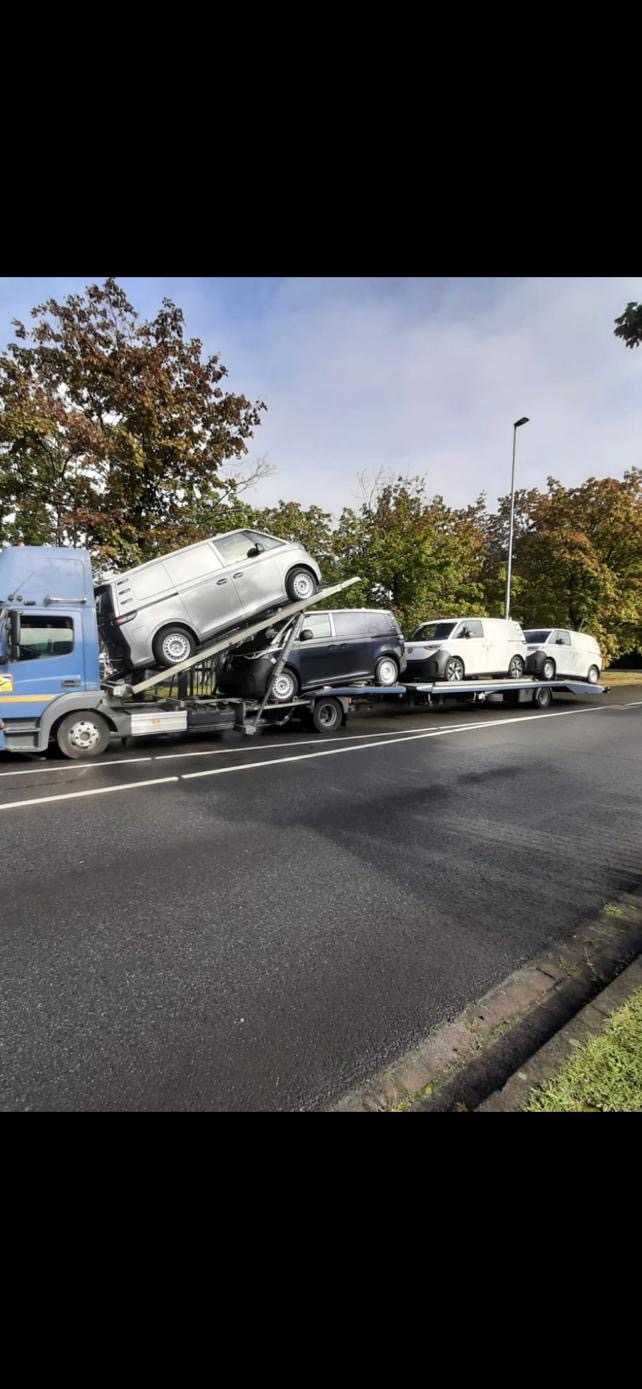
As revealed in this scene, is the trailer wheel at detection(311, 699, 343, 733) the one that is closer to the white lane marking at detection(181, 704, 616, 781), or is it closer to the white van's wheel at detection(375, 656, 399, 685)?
the white van's wheel at detection(375, 656, 399, 685)

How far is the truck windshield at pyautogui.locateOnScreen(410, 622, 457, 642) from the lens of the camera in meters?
13.9

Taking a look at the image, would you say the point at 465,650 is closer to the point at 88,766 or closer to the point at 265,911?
the point at 88,766

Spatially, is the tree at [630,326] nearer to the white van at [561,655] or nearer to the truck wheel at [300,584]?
the truck wheel at [300,584]

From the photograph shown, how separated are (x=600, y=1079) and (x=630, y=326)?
5.67m

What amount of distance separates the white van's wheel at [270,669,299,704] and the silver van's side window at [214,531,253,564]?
7.72 feet

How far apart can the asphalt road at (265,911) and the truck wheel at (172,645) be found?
7.49 ft

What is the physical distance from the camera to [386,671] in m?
12.0

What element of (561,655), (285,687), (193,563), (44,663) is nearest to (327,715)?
(285,687)

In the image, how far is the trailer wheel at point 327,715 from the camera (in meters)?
11.2

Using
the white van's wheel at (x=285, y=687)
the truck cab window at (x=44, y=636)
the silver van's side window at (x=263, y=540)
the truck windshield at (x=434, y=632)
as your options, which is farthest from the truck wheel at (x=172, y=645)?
the truck windshield at (x=434, y=632)
